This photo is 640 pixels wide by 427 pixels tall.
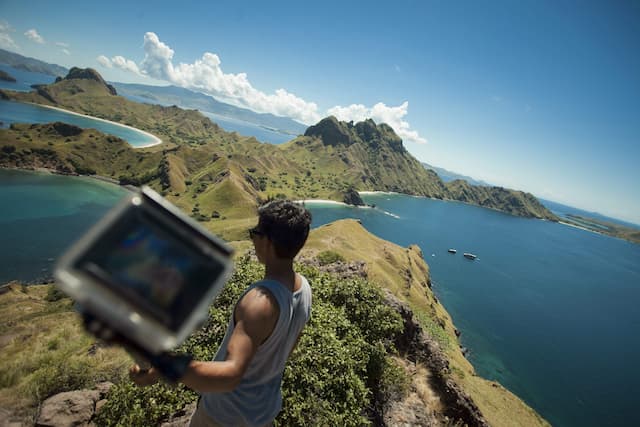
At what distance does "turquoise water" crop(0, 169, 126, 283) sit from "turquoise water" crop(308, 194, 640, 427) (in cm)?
8270

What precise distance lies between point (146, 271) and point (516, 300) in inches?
4427

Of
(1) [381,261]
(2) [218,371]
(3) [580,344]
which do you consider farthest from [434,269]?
(2) [218,371]

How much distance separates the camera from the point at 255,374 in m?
3.42

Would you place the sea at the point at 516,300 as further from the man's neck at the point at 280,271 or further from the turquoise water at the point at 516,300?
the man's neck at the point at 280,271

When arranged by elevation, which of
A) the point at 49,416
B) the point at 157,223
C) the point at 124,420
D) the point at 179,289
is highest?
the point at 157,223

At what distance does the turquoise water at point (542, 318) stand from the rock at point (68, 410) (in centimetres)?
5915

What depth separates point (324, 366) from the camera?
9.12m

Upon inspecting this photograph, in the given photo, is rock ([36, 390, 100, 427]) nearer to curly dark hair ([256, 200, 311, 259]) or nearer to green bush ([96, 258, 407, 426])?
green bush ([96, 258, 407, 426])

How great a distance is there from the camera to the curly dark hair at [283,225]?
3.14 metres

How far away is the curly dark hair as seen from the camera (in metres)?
3.14

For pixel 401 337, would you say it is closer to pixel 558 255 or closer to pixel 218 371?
pixel 218 371

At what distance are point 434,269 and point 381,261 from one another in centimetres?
5442

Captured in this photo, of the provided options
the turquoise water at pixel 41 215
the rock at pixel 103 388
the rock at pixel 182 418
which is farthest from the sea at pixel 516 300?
the rock at pixel 103 388

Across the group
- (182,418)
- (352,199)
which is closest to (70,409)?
(182,418)
